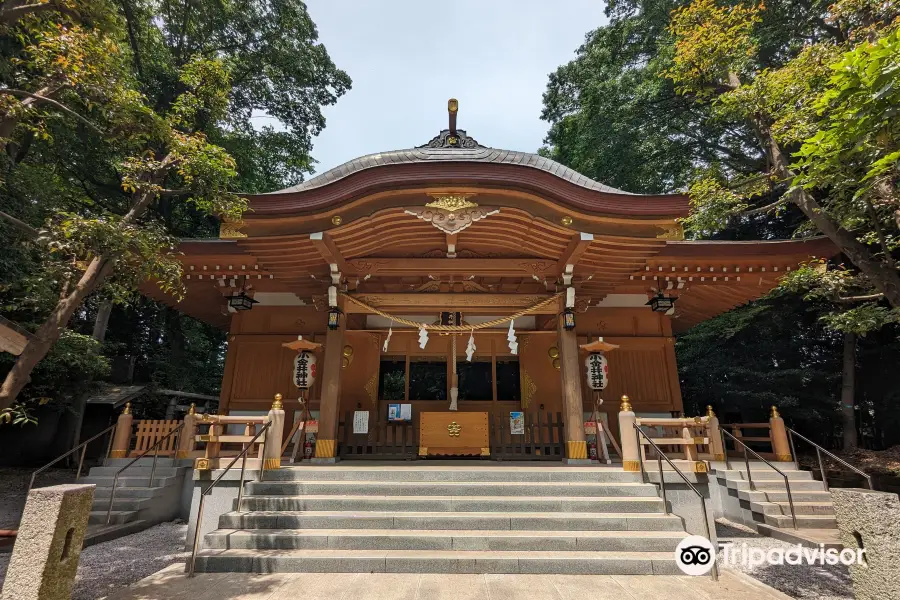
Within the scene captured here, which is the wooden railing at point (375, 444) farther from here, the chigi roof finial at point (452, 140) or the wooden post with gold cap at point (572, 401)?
the chigi roof finial at point (452, 140)

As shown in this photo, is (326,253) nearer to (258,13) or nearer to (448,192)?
(448,192)

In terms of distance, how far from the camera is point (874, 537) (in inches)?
126

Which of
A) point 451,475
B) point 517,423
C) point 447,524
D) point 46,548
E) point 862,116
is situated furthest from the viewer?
point 517,423

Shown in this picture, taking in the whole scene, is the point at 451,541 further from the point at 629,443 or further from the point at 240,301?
the point at 240,301

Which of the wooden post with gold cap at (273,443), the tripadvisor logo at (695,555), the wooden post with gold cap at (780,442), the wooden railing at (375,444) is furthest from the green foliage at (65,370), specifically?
the wooden post with gold cap at (780,442)

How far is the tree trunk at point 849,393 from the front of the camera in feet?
42.4

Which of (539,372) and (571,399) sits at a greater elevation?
(539,372)

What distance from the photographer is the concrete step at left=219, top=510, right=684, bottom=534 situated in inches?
198

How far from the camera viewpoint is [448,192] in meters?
6.74

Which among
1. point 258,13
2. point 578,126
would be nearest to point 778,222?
point 578,126

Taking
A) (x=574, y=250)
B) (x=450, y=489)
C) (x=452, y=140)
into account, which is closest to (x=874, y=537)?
(x=450, y=489)

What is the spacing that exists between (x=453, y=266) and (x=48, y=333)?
18.9 ft

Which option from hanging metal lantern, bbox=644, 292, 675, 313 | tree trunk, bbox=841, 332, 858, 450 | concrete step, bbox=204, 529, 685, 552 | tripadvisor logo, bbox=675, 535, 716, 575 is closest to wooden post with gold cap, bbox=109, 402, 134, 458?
concrete step, bbox=204, 529, 685, 552

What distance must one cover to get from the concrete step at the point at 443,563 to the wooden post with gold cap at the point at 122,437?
15.9ft
